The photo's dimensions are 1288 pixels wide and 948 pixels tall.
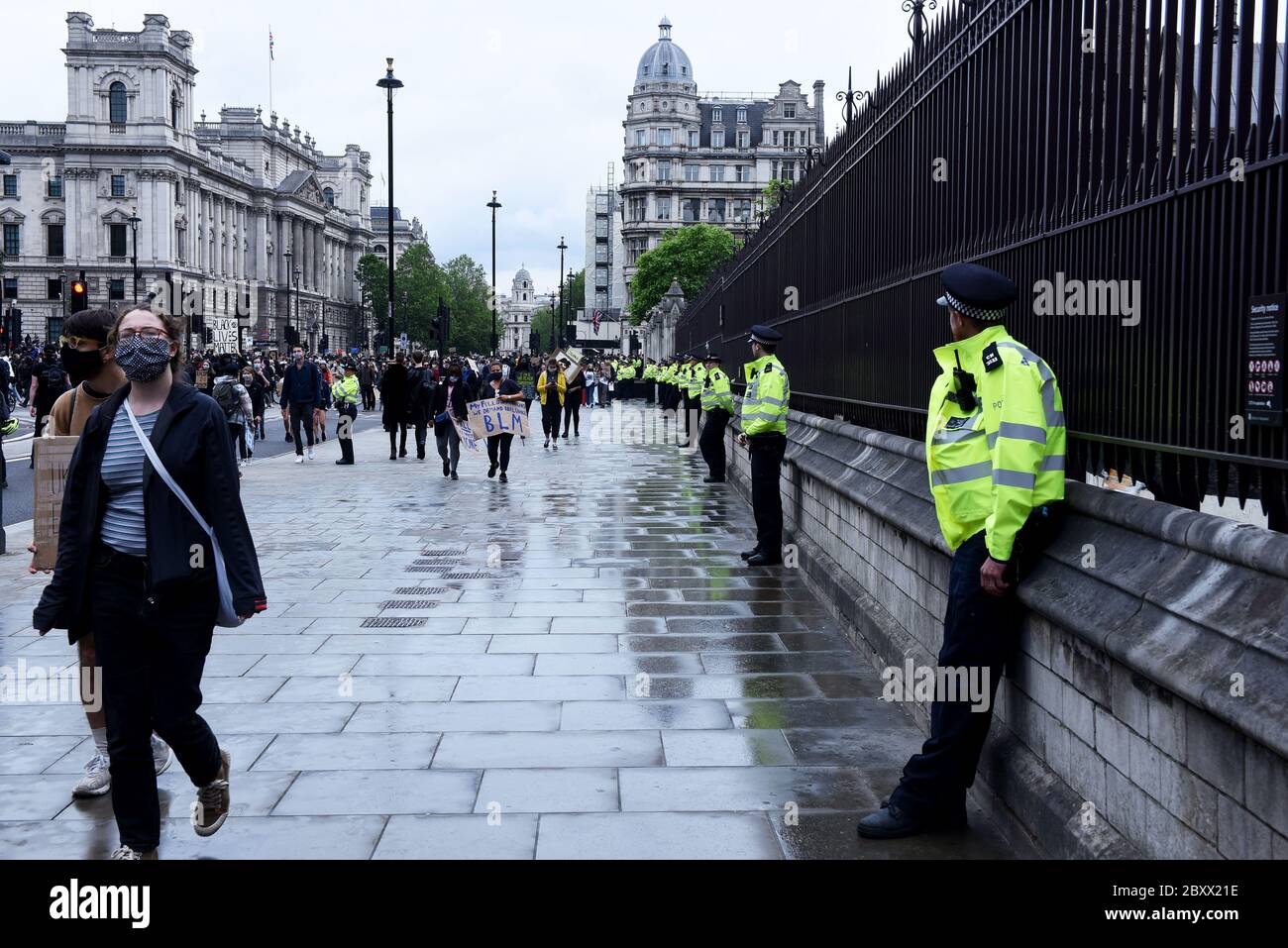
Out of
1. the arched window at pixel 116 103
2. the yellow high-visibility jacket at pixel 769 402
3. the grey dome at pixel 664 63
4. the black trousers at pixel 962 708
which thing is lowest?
the black trousers at pixel 962 708

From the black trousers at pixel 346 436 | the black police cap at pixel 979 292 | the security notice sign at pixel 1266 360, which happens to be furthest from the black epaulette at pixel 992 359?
the black trousers at pixel 346 436

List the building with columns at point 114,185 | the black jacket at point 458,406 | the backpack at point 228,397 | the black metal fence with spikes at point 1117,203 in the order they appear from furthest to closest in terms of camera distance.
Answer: the building with columns at point 114,185
the black jacket at point 458,406
the backpack at point 228,397
the black metal fence with spikes at point 1117,203

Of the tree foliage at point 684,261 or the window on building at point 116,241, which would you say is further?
the window on building at point 116,241

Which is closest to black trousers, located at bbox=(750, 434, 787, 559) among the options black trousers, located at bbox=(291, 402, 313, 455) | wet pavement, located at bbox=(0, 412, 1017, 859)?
wet pavement, located at bbox=(0, 412, 1017, 859)

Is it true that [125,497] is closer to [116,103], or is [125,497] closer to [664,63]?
[116,103]

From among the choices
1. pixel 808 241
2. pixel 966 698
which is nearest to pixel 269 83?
pixel 808 241

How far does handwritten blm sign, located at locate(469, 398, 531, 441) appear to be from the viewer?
18141mm

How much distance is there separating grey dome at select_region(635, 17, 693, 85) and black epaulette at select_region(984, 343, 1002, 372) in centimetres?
12079

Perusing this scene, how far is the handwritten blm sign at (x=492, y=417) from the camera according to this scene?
18.1 meters

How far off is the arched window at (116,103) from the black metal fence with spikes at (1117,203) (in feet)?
313

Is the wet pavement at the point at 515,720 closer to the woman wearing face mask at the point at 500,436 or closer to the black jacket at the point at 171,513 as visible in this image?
the black jacket at the point at 171,513

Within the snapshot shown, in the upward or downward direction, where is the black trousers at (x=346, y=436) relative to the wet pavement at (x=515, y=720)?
upward

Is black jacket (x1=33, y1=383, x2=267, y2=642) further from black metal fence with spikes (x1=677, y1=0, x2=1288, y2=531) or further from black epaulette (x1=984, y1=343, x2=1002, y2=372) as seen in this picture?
black metal fence with spikes (x1=677, y1=0, x2=1288, y2=531)

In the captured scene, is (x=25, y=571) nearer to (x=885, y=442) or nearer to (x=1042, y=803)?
(x=885, y=442)
